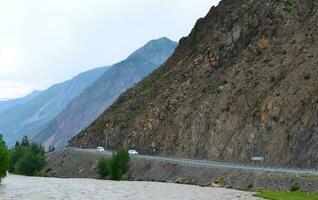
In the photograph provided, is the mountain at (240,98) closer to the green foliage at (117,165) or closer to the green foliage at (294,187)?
the green foliage at (117,165)

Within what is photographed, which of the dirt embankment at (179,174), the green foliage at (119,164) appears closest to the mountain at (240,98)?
the dirt embankment at (179,174)

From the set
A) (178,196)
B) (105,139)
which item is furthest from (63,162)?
(178,196)

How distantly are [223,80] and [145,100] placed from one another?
4299cm

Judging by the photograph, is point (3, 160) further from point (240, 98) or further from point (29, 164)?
point (29, 164)

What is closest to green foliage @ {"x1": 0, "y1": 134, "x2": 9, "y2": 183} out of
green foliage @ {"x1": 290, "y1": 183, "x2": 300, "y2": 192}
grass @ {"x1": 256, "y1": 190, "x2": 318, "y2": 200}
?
grass @ {"x1": 256, "y1": 190, "x2": 318, "y2": 200}

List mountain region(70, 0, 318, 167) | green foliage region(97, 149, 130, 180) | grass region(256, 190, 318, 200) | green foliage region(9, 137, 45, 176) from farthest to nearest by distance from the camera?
green foliage region(9, 137, 45, 176) → green foliage region(97, 149, 130, 180) → mountain region(70, 0, 318, 167) → grass region(256, 190, 318, 200)

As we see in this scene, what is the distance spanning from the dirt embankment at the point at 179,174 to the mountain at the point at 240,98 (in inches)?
592

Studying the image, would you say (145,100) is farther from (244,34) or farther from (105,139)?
(244,34)

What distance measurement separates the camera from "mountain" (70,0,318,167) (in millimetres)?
119188

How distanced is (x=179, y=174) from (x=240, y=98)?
3483 centimetres

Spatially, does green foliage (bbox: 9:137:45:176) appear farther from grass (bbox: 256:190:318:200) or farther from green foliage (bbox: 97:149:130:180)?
grass (bbox: 256:190:318:200)

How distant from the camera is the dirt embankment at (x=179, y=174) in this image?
278 ft

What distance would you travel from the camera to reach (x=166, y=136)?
157500 mm

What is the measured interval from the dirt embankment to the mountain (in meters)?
15.0
